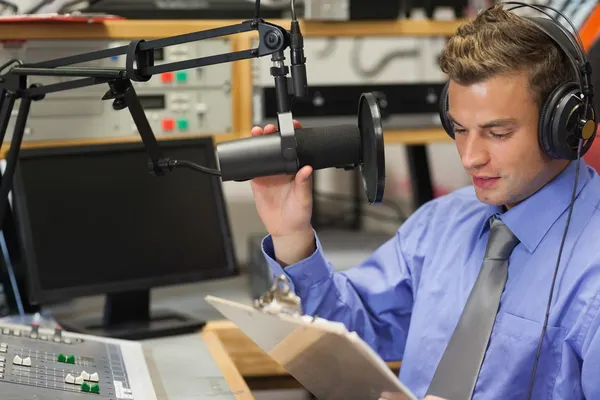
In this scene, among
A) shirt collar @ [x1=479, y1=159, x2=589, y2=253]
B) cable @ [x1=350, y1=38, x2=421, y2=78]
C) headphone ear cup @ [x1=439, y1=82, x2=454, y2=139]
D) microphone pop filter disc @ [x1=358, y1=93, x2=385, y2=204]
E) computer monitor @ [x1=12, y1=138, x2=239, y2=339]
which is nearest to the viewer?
microphone pop filter disc @ [x1=358, y1=93, x2=385, y2=204]

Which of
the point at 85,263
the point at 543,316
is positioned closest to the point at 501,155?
the point at 543,316

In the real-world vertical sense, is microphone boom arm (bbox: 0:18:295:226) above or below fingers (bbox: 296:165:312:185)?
above

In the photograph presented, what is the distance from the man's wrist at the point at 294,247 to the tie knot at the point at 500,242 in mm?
284

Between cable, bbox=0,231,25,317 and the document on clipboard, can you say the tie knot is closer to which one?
the document on clipboard

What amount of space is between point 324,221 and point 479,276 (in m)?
1.12

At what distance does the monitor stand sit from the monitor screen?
0.04m

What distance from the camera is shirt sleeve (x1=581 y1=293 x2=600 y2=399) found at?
1120 millimetres

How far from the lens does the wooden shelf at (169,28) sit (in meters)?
1.69

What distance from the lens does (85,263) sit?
167cm

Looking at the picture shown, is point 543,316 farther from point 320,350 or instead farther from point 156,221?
point 156,221

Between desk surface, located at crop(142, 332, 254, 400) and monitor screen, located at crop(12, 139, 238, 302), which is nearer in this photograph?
desk surface, located at crop(142, 332, 254, 400)

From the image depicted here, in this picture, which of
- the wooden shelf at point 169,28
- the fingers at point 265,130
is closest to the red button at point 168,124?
the wooden shelf at point 169,28

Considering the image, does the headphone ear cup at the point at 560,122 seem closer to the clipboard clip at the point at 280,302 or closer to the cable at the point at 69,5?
the clipboard clip at the point at 280,302

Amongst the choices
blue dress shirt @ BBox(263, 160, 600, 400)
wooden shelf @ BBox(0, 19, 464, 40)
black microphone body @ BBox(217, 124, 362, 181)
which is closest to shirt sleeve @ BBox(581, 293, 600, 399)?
blue dress shirt @ BBox(263, 160, 600, 400)
